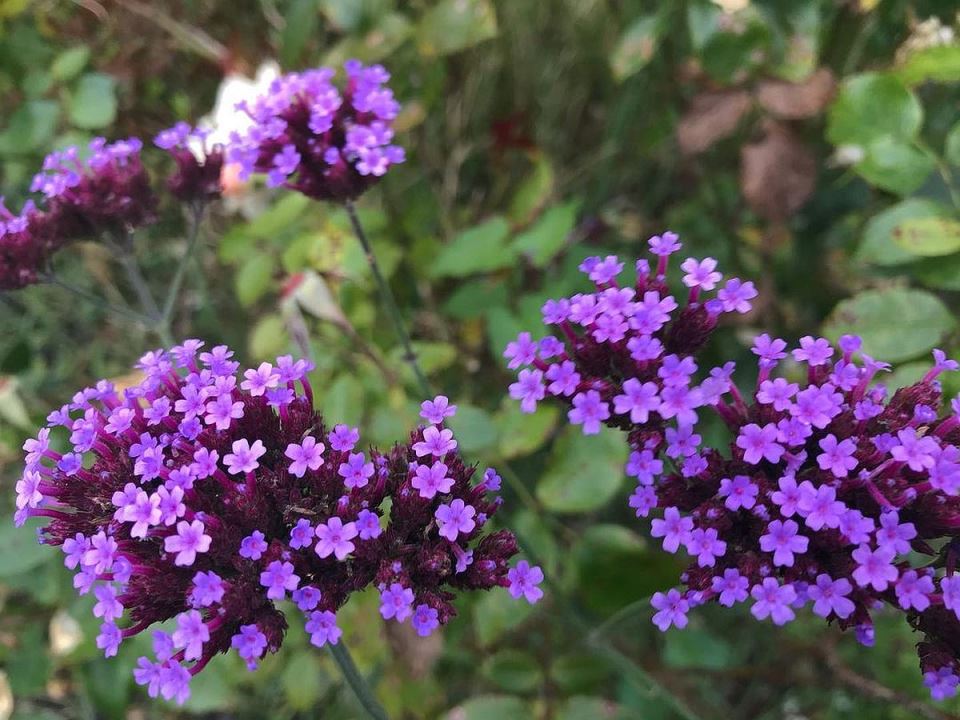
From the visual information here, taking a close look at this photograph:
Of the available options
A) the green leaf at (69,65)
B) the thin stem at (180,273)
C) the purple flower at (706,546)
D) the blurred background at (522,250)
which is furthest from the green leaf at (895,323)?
the green leaf at (69,65)

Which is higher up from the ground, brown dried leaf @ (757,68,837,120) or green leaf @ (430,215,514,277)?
brown dried leaf @ (757,68,837,120)

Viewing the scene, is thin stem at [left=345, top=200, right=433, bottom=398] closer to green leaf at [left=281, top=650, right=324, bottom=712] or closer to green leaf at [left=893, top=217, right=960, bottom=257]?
green leaf at [left=281, top=650, right=324, bottom=712]

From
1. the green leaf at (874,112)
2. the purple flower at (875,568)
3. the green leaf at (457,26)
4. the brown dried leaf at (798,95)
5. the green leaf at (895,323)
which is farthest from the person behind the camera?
the green leaf at (457,26)

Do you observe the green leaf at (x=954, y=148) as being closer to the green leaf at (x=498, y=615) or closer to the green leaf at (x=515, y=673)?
the green leaf at (x=498, y=615)

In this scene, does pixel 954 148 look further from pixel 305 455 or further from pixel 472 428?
pixel 305 455

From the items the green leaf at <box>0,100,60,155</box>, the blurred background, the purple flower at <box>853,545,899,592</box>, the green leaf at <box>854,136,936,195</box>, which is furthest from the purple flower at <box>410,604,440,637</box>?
the green leaf at <box>0,100,60,155</box>


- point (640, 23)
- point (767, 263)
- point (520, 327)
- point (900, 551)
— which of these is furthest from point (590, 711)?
point (640, 23)

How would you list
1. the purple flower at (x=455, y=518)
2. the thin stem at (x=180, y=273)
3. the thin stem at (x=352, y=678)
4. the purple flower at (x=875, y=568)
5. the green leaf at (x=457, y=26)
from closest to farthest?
the purple flower at (x=875, y=568) < the purple flower at (x=455, y=518) < the thin stem at (x=352, y=678) < the thin stem at (x=180, y=273) < the green leaf at (x=457, y=26)

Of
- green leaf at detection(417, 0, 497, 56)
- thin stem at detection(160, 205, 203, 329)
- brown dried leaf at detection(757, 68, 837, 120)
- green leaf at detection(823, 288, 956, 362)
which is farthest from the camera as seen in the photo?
green leaf at detection(417, 0, 497, 56)

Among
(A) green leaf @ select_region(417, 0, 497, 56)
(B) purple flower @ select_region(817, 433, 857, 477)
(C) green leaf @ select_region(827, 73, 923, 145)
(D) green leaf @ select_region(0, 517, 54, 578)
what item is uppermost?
(A) green leaf @ select_region(417, 0, 497, 56)
